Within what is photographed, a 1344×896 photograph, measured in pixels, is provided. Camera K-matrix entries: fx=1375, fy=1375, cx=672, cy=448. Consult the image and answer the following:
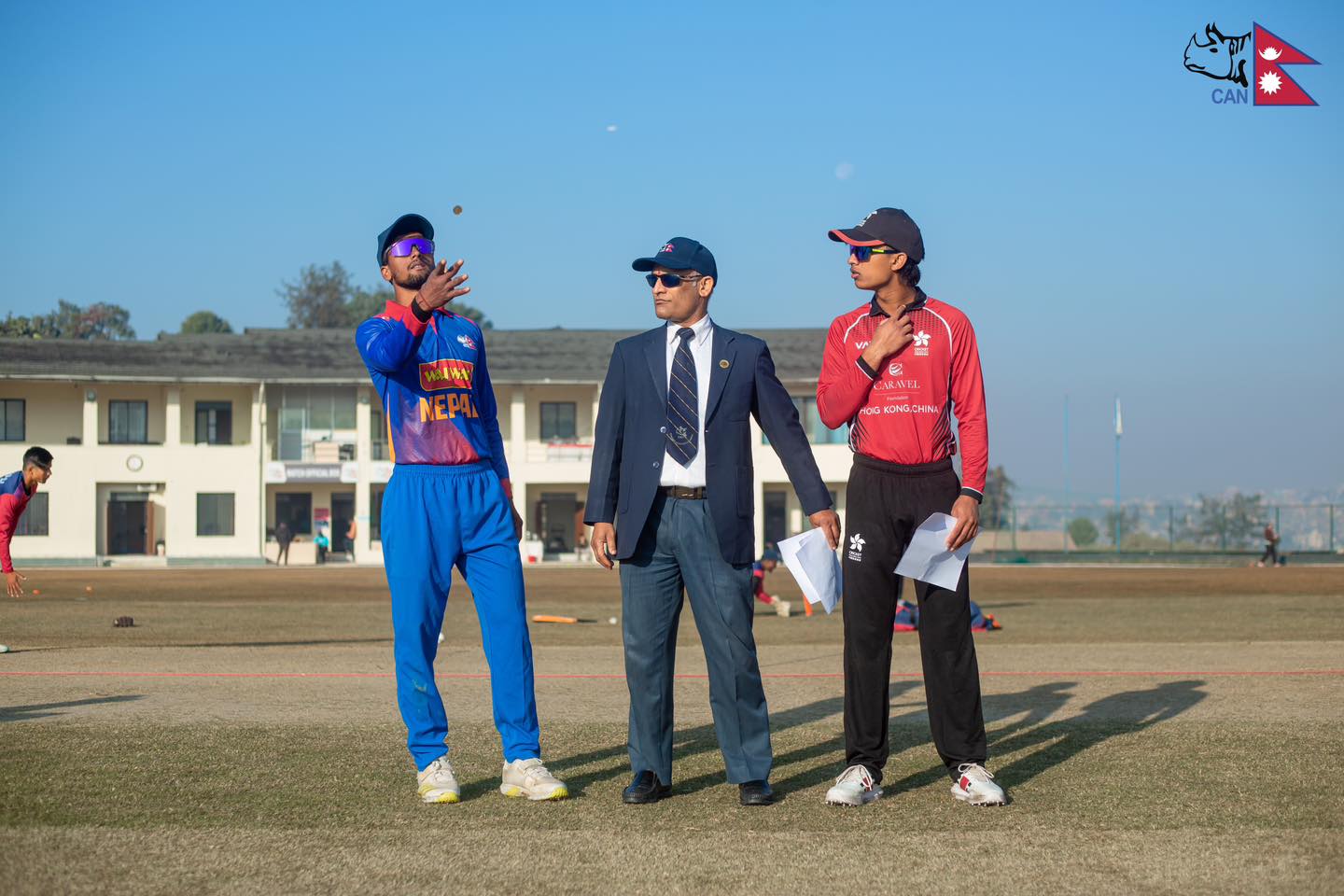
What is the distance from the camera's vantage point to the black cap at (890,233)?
5848mm

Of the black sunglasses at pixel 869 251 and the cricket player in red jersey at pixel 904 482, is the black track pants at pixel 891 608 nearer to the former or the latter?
the cricket player in red jersey at pixel 904 482

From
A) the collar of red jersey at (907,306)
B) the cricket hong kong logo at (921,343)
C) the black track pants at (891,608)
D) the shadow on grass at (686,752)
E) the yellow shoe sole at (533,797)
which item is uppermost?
the collar of red jersey at (907,306)

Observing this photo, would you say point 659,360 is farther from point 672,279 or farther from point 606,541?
point 606,541

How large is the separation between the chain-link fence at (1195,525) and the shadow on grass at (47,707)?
5202 cm

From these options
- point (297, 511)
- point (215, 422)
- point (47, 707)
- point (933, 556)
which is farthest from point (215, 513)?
point (933, 556)

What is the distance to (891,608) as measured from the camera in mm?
5840

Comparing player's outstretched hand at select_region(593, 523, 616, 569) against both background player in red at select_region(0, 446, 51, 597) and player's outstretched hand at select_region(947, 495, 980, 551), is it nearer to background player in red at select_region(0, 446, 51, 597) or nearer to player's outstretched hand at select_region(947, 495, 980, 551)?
player's outstretched hand at select_region(947, 495, 980, 551)

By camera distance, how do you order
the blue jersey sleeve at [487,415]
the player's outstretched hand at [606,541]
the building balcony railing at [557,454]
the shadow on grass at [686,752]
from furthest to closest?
1. the building balcony railing at [557,454]
2. the blue jersey sleeve at [487,415]
3. the shadow on grass at [686,752]
4. the player's outstretched hand at [606,541]

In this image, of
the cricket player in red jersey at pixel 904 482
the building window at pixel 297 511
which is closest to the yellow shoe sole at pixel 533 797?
the cricket player in red jersey at pixel 904 482

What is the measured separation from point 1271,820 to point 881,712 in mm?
1526

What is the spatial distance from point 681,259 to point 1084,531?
8252 cm

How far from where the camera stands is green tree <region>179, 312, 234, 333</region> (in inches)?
4432

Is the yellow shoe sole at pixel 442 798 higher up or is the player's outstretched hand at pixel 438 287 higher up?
the player's outstretched hand at pixel 438 287

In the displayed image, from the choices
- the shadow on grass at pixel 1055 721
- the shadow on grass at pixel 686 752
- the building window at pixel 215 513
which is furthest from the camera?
the building window at pixel 215 513
